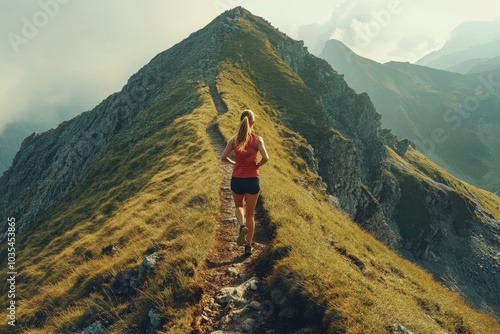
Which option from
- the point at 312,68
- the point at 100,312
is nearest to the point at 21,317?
the point at 100,312

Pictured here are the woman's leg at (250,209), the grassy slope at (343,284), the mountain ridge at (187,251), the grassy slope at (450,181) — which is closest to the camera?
the grassy slope at (343,284)

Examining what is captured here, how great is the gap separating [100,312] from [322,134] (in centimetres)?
5761

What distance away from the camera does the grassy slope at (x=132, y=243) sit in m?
10.4

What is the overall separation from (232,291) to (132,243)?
7.16 metres

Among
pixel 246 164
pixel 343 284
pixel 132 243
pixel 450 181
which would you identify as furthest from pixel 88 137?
pixel 450 181

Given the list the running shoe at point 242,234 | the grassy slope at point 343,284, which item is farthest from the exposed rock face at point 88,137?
the running shoe at point 242,234

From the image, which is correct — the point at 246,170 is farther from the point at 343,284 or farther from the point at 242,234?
the point at 343,284

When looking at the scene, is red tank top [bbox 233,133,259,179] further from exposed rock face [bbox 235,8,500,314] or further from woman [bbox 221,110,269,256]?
exposed rock face [bbox 235,8,500,314]

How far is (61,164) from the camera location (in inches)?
2746

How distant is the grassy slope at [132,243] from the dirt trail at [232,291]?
0.49m

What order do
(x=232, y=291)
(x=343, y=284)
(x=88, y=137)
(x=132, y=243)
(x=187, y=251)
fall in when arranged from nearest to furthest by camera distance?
(x=343, y=284) < (x=232, y=291) < (x=187, y=251) < (x=132, y=243) < (x=88, y=137)

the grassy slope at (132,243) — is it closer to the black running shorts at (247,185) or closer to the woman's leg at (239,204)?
the woman's leg at (239,204)

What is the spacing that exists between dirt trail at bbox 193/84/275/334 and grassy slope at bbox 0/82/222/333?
491mm

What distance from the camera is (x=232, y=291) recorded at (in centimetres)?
1020
